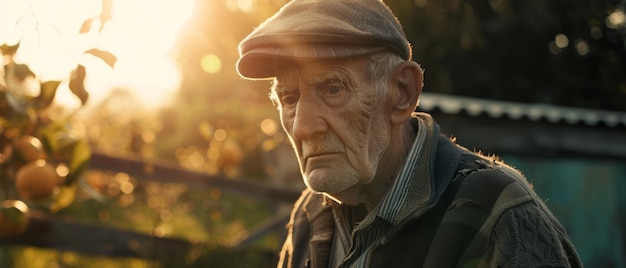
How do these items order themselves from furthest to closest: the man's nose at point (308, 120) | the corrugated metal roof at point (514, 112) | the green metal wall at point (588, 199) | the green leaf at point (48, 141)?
the green metal wall at point (588, 199), the corrugated metal roof at point (514, 112), the green leaf at point (48, 141), the man's nose at point (308, 120)

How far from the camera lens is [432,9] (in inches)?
600

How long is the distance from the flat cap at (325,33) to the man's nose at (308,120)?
0.15 metres

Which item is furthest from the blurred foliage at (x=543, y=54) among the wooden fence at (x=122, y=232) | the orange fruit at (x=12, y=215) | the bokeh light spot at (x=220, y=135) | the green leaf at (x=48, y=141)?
the green leaf at (x=48, y=141)

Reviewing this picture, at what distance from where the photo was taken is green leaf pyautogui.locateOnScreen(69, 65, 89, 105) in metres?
2.39

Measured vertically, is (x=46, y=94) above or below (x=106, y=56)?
below

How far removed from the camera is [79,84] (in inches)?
95.1

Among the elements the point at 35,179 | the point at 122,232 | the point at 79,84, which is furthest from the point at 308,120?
the point at 122,232

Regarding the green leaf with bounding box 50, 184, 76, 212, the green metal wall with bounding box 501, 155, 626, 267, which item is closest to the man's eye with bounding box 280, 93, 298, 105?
the green leaf with bounding box 50, 184, 76, 212

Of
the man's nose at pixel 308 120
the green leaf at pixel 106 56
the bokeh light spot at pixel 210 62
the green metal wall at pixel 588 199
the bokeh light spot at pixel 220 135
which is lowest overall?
the green metal wall at pixel 588 199

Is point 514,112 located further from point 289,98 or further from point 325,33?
point 325,33

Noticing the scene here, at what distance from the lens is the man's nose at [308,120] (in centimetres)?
235

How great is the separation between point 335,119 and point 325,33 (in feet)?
0.84

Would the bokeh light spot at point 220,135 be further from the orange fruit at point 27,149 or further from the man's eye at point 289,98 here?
the man's eye at point 289,98

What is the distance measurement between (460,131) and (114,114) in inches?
167
